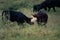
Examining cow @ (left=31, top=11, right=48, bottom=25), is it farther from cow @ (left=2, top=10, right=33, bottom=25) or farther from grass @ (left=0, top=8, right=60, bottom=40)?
grass @ (left=0, top=8, right=60, bottom=40)

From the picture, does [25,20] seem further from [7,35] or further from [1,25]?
[7,35]

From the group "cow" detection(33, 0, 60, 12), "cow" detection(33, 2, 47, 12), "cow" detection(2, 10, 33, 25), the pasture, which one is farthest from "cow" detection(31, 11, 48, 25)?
"cow" detection(33, 0, 60, 12)

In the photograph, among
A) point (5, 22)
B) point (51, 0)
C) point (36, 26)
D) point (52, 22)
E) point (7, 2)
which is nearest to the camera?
point (36, 26)

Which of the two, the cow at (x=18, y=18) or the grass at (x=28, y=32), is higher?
the cow at (x=18, y=18)

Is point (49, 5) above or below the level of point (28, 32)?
above

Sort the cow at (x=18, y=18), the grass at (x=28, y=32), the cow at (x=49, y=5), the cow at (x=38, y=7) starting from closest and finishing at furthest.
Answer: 1. the grass at (x=28, y=32)
2. the cow at (x=18, y=18)
3. the cow at (x=38, y=7)
4. the cow at (x=49, y=5)

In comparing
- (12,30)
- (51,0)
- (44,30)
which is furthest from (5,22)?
(51,0)

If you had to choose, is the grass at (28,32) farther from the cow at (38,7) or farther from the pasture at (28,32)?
the cow at (38,7)

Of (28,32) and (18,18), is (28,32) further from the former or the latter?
(18,18)

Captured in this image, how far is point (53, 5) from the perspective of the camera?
1434 cm

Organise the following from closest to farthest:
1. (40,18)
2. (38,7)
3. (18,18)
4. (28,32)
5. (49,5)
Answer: (28,32)
(18,18)
(40,18)
(38,7)
(49,5)

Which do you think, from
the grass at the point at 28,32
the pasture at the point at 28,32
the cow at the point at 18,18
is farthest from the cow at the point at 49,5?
the grass at the point at 28,32

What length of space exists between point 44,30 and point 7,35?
50.6 inches

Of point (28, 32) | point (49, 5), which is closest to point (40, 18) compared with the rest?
point (28, 32)
